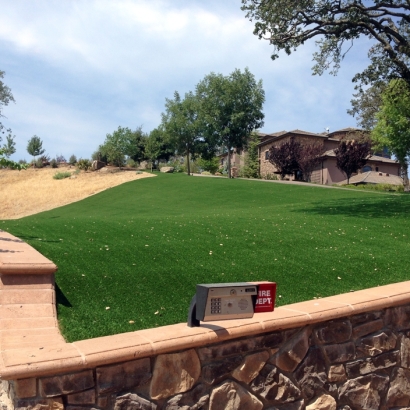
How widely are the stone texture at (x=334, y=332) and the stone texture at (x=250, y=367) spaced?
572 millimetres

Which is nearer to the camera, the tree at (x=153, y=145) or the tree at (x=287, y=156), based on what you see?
the tree at (x=287, y=156)

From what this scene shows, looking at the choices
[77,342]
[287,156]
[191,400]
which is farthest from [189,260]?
[287,156]

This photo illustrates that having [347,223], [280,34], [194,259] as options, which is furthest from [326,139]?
[194,259]

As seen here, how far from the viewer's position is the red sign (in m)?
3.63

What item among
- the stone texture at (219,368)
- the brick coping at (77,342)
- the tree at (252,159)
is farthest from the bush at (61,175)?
the stone texture at (219,368)

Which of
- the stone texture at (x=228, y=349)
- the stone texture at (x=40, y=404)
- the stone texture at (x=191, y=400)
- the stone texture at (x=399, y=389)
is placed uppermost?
the stone texture at (x=228, y=349)

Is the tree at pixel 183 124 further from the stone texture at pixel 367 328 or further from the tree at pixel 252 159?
the stone texture at pixel 367 328

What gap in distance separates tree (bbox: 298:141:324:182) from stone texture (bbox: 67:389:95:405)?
47.1 m

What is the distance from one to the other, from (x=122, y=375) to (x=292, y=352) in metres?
1.43

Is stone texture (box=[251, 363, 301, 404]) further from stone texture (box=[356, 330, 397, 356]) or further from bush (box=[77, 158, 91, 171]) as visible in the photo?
bush (box=[77, 158, 91, 171])

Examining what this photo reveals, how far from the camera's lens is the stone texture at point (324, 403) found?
4.02 metres

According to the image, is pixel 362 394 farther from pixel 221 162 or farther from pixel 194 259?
pixel 221 162

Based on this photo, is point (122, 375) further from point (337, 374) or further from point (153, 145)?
point (153, 145)

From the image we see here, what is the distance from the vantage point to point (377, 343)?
14.5ft
